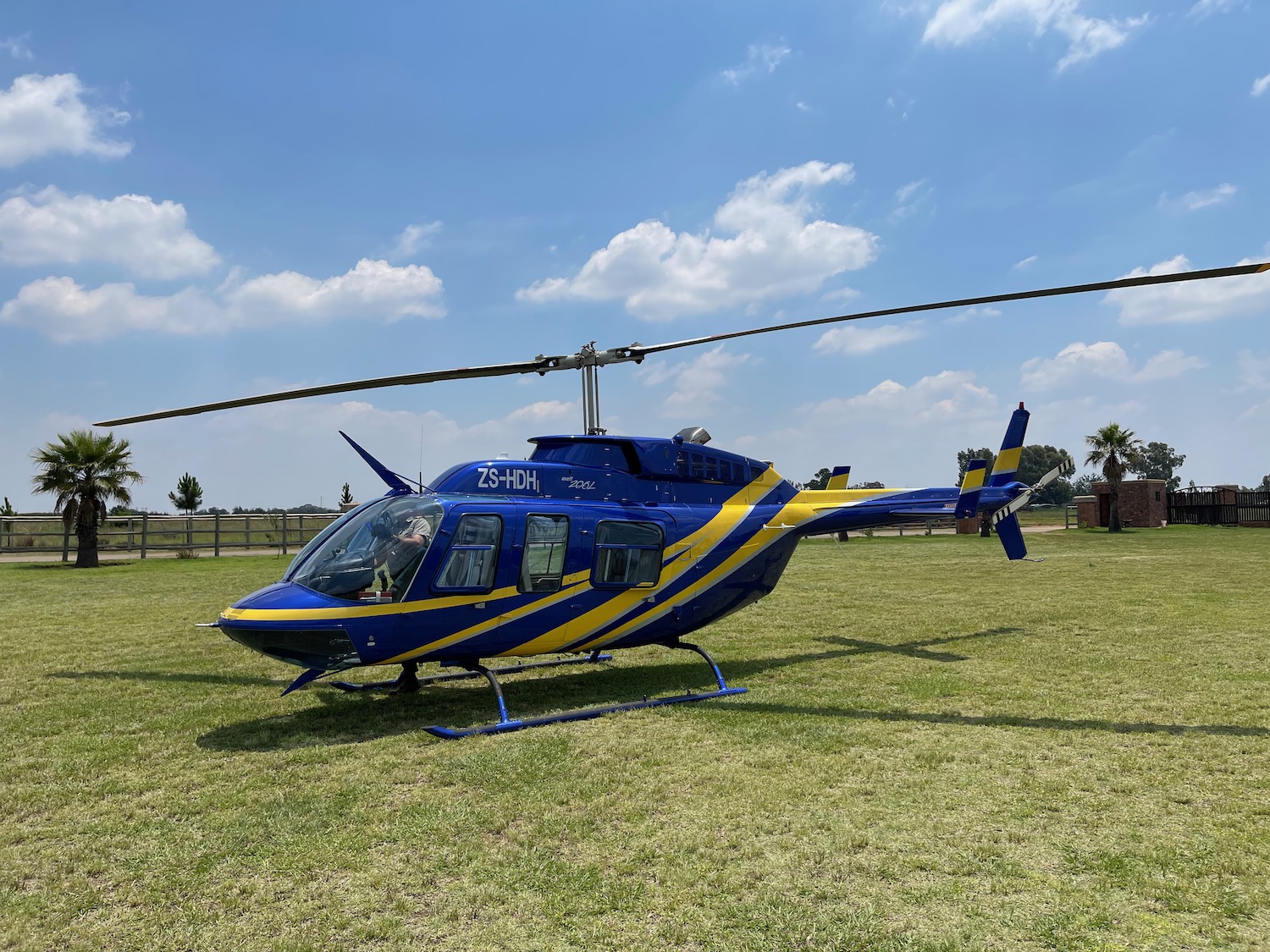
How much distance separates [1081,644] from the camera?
10930 mm

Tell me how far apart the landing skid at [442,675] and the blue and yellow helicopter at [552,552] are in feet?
0.10

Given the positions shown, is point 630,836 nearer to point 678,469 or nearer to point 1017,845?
point 1017,845

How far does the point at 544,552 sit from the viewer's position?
806 cm

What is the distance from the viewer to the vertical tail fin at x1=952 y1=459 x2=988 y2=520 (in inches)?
443

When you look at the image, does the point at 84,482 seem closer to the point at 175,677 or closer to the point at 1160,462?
the point at 175,677

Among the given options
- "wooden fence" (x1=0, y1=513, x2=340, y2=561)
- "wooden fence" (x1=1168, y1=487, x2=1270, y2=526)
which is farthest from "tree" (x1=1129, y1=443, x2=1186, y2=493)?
"wooden fence" (x1=0, y1=513, x2=340, y2=561)

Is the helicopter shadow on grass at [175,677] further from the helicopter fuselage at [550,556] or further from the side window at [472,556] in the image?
the side window at [472,556]

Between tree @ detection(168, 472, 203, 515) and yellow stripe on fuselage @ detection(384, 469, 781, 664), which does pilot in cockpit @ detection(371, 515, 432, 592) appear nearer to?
yellow stripe on fuselage @ detection(384, 469, 781, 664)

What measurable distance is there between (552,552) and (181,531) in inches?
1122

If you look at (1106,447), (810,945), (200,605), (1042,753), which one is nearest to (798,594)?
(1042,753)

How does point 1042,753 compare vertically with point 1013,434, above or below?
below

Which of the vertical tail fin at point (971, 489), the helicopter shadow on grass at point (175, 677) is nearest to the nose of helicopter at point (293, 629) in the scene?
the helicopter shadow on grass at point (175, 677)

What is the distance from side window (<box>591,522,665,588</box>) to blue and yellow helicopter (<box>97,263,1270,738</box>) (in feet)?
0.06

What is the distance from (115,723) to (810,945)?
6921 millimetres
